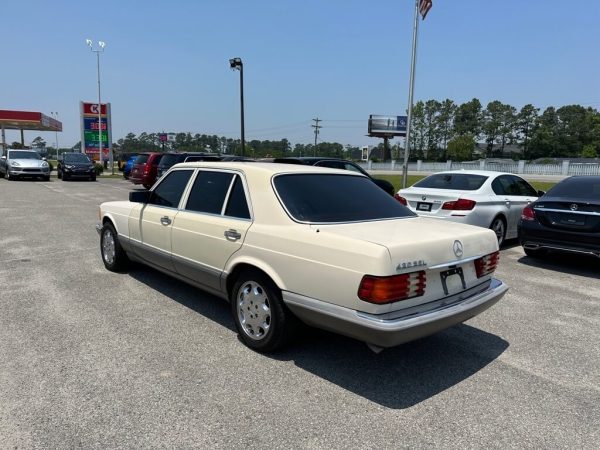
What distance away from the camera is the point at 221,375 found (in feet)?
11.4

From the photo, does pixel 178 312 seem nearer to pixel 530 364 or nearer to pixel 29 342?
pixel 29 342

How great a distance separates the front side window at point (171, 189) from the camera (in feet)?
16.2

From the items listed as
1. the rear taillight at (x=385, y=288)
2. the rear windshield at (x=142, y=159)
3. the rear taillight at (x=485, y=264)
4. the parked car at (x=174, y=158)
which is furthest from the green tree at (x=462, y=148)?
the rear taillight at (x=385, y=288)

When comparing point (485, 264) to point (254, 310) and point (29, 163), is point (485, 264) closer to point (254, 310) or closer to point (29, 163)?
point (254, 310)

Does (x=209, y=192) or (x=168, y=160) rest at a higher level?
(x=168, y=160)

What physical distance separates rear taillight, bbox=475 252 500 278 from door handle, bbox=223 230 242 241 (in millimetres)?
2018

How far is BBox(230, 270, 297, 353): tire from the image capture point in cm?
362

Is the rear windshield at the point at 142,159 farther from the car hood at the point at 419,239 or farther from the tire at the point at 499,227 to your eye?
the car hood at the point at 419,239

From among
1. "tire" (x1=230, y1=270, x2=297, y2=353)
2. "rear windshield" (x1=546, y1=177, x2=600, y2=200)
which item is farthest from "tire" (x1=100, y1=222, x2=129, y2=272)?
"rear windshield" (x1=546, y1=177, x2=600, y2=200)

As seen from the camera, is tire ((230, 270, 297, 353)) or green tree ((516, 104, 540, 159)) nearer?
tire ((230, 270, 297, 353))

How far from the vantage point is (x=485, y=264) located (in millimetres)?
3885

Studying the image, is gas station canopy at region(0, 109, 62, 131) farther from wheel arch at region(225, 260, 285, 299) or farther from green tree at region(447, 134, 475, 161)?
green tree at region(447, 134, 475, 161)

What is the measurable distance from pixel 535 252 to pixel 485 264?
15.8 ft

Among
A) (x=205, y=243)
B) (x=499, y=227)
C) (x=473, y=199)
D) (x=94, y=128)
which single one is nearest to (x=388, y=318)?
(x=205, y=243)
